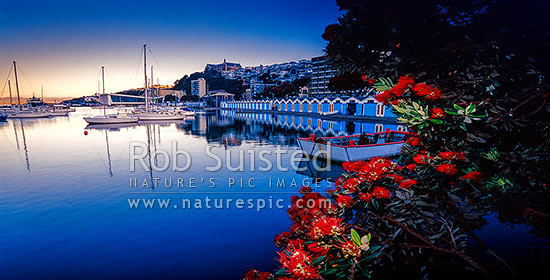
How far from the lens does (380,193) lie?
3.07 metres

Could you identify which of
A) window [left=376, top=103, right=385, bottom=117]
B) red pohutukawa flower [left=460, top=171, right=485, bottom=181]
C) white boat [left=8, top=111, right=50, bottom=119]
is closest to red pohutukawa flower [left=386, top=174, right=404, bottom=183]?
red pohutukawa flower [left=460, top=171, right=485, bottom=181]

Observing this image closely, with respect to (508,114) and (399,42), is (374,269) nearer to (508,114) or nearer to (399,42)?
(508,114)

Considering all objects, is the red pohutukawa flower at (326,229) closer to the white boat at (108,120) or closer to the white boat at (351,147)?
the white boat at (351,147)

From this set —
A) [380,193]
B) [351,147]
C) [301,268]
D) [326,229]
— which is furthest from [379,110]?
[301,268]

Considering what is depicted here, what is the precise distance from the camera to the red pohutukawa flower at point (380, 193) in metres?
3.03

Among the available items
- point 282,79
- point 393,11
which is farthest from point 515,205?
point 282,79

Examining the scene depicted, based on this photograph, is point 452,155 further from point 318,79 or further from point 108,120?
point 318,79

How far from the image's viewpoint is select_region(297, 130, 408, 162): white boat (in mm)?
14984

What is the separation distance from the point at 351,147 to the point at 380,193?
12.0 m

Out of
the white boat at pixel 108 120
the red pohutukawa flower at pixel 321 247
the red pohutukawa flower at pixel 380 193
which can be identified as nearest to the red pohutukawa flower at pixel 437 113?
the red pohutukawa flower at pixel 380 193

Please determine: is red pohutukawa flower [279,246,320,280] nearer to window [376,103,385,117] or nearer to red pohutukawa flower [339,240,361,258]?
red pohutukawa flower [339,240,361,258]

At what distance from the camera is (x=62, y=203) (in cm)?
1055

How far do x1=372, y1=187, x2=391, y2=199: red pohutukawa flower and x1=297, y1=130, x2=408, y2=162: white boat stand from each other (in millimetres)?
11791

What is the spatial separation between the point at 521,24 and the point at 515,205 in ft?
7.14
